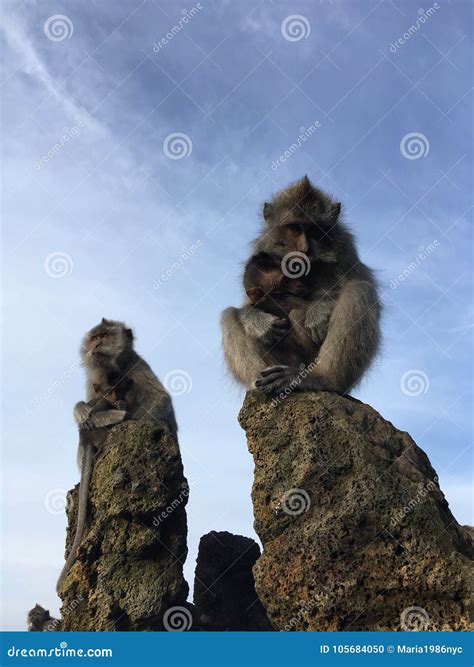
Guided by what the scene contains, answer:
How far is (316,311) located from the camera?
916 centimetres

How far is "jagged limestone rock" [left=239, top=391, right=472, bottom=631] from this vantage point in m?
7.36

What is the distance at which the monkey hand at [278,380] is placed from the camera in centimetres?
855

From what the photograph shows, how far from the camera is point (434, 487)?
8.13 m

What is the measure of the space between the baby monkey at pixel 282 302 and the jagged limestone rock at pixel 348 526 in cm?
85

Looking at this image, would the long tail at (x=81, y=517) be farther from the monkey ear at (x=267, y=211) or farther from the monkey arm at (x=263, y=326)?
the monkey ear at (x=267, y=211)

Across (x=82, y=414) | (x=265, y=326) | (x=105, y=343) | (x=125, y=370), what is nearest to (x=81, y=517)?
(x=82, y=414)

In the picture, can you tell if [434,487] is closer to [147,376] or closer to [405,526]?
[405,526]

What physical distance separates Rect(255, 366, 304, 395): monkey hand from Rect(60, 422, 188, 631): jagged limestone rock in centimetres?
234

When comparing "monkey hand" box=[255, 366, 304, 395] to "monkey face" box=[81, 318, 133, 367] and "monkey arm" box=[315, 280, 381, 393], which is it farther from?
"monkey face" box=[81, 318, 133, 367]

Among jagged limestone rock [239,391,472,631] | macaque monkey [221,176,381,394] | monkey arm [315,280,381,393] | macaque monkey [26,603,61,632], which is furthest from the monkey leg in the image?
macaque monkey [26,603,61,632]

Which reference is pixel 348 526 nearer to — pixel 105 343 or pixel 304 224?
pixel 304 224

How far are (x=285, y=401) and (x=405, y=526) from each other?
6.57ft

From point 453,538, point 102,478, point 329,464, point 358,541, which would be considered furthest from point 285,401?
point 102,478

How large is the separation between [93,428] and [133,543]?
210cm
